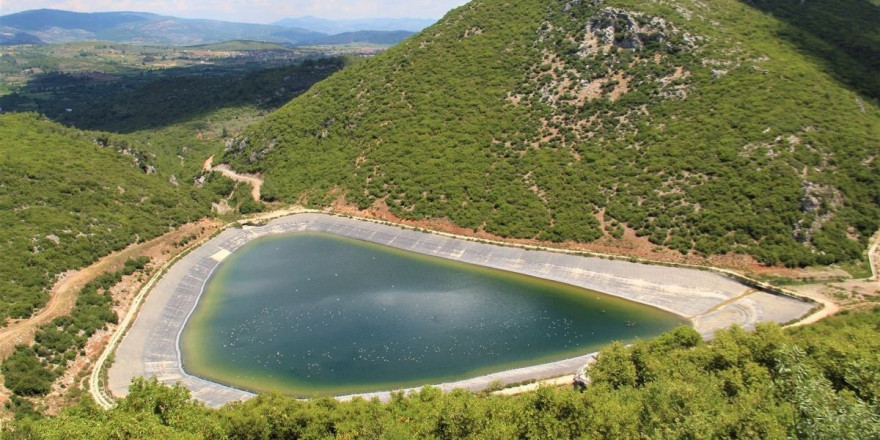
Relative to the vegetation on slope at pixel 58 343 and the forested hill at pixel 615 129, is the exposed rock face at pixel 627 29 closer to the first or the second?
the forested hill at pixel 615 129

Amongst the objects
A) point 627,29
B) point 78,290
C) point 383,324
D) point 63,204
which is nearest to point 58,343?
point 78,290

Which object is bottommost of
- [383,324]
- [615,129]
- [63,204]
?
[383,324]

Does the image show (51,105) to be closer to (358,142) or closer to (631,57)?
(358,142)

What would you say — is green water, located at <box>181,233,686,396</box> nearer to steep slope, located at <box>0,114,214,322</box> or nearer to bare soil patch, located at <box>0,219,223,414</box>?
bare soil patch, located at <box>0,219,223,414</box>

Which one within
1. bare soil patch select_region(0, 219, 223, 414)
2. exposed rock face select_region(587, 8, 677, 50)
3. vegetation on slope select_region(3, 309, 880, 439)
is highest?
exposed rock face select_region(587, 8, 677, 50)

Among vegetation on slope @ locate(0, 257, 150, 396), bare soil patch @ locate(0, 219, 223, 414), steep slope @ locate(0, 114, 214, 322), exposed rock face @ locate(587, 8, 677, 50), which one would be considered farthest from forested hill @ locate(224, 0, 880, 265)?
vegetation on slope @ locate(0, 257, 150, 396)

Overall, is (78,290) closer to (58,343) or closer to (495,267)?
(58,343)

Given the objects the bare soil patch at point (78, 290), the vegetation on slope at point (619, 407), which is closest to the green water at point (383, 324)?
the bare soil patch at point (78, 290)
